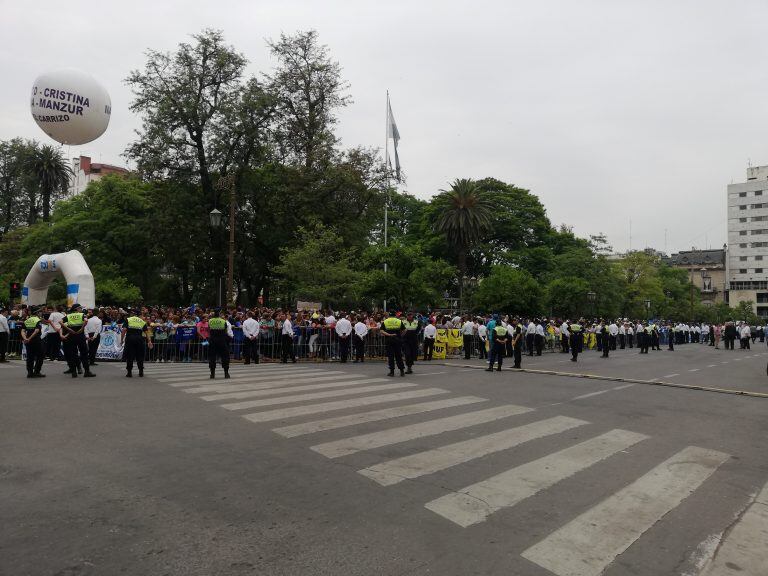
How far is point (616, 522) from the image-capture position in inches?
192

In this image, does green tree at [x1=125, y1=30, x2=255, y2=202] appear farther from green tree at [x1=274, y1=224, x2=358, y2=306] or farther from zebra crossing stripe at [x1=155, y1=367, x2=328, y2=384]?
zebra crossing stripe at [x1=155, y1=367, x2=328, y2=384]

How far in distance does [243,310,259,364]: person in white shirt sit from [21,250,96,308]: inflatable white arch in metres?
9.50

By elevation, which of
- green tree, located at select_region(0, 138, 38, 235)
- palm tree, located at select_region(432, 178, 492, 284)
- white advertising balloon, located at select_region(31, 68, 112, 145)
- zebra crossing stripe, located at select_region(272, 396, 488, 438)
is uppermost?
green tree, located at select_region(0, 138, 38, 235)

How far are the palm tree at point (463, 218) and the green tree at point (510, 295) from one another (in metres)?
11.1

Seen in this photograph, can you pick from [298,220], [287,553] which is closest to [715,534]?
[287,553]

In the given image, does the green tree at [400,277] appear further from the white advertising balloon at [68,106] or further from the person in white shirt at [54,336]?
the white advertising balloon at [68,106]

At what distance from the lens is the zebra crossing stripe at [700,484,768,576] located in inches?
162

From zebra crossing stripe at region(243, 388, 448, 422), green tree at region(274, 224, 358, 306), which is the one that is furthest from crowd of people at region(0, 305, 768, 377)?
green tree at region(274, 224, 358, 306)

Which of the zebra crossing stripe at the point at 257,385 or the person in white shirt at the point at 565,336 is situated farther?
the person in white shirt at the point at 565,336

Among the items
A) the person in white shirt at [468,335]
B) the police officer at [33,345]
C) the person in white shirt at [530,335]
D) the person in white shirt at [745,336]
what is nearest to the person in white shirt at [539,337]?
the person in white shirt at [530,335]

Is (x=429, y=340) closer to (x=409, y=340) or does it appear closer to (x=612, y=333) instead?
(x=409, y=340)

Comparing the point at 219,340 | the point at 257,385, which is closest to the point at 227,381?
the point at 257,385

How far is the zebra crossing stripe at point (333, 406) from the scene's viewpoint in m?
9.04

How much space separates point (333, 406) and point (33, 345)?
8422 mm
